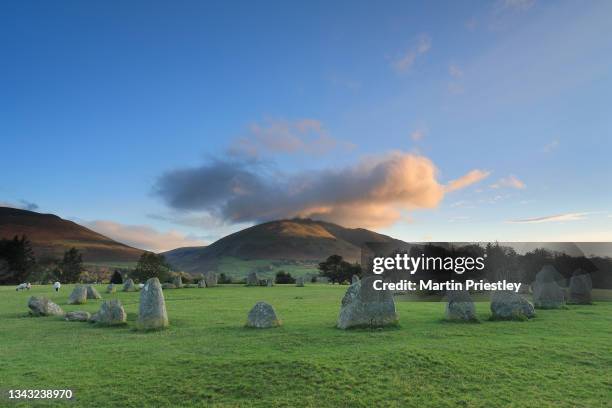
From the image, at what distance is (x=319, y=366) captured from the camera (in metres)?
13.4

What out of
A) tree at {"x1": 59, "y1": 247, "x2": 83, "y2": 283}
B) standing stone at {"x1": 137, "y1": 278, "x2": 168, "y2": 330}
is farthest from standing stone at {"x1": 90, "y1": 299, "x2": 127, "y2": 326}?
tree at {"x1": 59, "y1": 247, "x2": 83, "y2": 283}

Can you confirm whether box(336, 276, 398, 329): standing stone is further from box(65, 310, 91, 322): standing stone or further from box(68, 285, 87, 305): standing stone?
box(68, 285, 87, 305): standing stone

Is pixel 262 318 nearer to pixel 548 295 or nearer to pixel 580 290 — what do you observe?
pixel 548 295

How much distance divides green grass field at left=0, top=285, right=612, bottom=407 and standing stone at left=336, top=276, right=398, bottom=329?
0.70 metres

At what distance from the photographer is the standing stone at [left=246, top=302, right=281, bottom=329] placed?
65.1 ft

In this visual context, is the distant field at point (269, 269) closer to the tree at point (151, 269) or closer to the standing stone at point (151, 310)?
the tree at point (151, 269)

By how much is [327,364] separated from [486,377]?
498 cm

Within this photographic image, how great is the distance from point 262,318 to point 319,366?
6.98 metres

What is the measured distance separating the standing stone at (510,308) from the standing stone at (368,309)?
6462 millimetres

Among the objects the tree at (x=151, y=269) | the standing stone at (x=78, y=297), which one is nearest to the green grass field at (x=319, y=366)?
the standing stone at (x=78, y=297)

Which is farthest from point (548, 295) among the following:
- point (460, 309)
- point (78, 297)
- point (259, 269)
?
point (259, 269)

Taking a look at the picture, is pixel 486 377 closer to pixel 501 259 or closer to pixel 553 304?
pixel 553 304

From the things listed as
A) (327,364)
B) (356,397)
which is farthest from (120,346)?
(356,397)

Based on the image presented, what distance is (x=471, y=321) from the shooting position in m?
21.5
